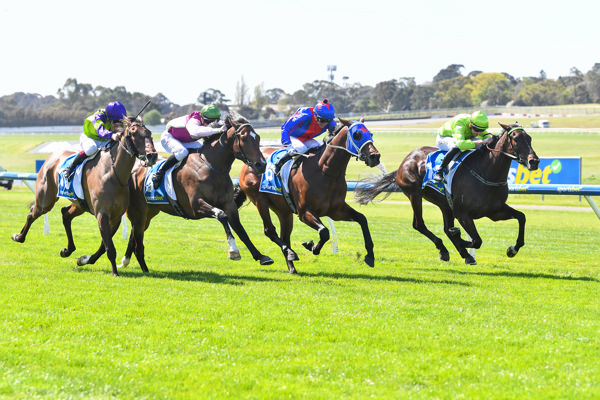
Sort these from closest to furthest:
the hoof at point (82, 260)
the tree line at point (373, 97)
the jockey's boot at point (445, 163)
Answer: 1. the hoof at point (82, 260)
2. the jockey's boot at point (445, 163)
3. the tree line at point (373, 97)

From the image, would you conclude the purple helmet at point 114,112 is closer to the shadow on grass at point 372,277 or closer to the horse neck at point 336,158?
the horse neck at point 336,158

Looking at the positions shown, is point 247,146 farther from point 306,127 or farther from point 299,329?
point 299,329

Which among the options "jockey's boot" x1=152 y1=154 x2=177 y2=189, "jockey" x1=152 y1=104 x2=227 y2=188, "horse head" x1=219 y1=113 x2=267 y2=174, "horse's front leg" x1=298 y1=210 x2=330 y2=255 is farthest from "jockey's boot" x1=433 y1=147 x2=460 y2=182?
"jockey's boot" x1=152 y1=154 x2=177 y2=189

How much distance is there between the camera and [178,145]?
9234 millimetres

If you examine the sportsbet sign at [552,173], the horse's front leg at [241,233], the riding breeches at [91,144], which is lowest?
the sportsbet sign at [552,173]

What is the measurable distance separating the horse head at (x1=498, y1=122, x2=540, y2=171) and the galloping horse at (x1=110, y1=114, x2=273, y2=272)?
308cm

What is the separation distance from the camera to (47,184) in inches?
389

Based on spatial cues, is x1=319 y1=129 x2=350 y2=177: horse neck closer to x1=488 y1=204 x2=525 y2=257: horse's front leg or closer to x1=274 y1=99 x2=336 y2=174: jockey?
x1=274 y1=99 x2=336 y2=174: jockey

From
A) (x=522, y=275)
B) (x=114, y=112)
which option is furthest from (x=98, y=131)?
(x=522, y=275)

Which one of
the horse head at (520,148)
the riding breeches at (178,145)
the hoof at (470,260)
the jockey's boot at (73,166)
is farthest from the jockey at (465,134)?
the jockey's boot at (73,166)

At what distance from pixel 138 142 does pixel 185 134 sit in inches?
50.2

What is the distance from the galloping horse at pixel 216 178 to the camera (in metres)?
8.53

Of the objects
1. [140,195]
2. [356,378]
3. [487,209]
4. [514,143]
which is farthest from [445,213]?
[356,378]

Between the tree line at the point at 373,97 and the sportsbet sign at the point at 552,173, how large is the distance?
261ft
